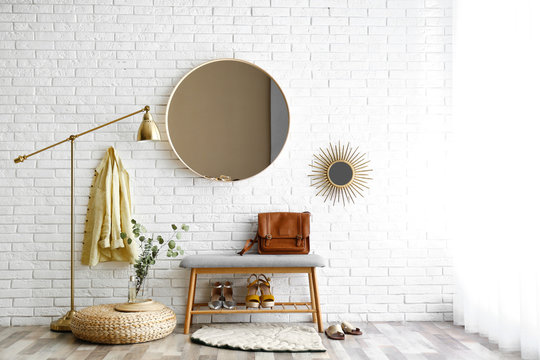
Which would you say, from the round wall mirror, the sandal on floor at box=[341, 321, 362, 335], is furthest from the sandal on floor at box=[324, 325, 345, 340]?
the round wall mirror

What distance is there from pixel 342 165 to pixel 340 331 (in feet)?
4.20

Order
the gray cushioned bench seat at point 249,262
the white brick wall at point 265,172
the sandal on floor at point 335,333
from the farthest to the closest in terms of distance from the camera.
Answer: the white brick wall at point 265,172 < the gray cushioned bench seat at point 249,262 < the sandal on floor at point 335,333

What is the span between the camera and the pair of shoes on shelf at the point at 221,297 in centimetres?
360

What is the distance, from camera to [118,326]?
3.23m

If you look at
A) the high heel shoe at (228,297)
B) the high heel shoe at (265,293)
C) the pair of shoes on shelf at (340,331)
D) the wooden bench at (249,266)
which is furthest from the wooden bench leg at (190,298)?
the pair of shoes on shelf at (340,331)

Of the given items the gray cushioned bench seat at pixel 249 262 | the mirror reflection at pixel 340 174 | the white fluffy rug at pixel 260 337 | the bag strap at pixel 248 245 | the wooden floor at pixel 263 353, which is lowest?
the wooden floor at pixel 263 353

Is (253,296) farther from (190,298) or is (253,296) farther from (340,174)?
(340,174)

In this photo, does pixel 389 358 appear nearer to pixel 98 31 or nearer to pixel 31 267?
pixel 31 267

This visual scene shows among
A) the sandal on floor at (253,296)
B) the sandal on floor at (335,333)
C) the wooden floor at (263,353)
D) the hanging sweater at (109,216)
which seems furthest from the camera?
the hanging sweater at (109,216)

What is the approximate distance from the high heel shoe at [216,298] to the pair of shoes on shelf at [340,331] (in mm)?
794

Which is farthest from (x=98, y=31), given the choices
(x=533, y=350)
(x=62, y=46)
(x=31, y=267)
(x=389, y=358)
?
(x=533, y=350)

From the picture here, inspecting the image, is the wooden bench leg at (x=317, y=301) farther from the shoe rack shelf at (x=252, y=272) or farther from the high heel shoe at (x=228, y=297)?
the high heel shoe at (x=228, y=297)

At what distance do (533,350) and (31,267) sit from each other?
139 inches

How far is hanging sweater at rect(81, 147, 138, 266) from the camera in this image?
3.71 m
